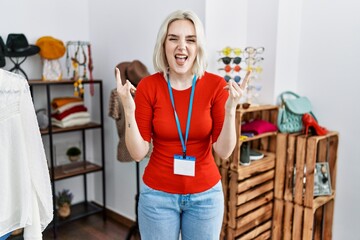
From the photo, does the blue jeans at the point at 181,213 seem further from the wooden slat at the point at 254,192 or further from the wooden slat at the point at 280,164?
the wooden slat at the point at 280,164

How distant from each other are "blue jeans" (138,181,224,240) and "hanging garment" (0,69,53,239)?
453 millimetres

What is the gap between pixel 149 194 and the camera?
1449 millimetres

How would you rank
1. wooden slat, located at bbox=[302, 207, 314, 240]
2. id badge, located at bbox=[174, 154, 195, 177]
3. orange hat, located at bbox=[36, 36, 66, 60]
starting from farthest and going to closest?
orange hat, located at bbox=[36, 36, 66, 60] → wooden slat, located at bbox=[302, 207, 314, 240] → id badge, located at bbox=[174, 154, 195, 177]

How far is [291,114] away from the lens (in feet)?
7.80

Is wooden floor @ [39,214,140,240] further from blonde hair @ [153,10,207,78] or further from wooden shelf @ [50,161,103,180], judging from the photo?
blonde hair @ [153,10,207,78]

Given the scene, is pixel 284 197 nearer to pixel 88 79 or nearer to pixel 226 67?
pixel 226 67

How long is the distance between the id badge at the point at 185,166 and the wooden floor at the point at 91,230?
1.62m

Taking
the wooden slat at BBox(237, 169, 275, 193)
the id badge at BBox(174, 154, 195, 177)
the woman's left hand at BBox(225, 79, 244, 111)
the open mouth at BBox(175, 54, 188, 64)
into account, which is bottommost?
the wooden slat at BBox(237, 169, 275, 193)

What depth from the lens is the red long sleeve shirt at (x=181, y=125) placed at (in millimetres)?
1431

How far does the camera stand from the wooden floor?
286 cm

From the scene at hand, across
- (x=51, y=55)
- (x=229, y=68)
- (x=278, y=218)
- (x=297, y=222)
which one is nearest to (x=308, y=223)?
(x=297, y=222)

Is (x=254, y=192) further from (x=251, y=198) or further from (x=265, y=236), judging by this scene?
(x=265, y=236)

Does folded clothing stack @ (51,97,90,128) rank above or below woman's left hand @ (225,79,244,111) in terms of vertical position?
below

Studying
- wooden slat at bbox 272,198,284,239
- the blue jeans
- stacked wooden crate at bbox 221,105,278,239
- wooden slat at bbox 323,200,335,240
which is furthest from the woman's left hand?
wooden slat at bbox 323,200,335,240
